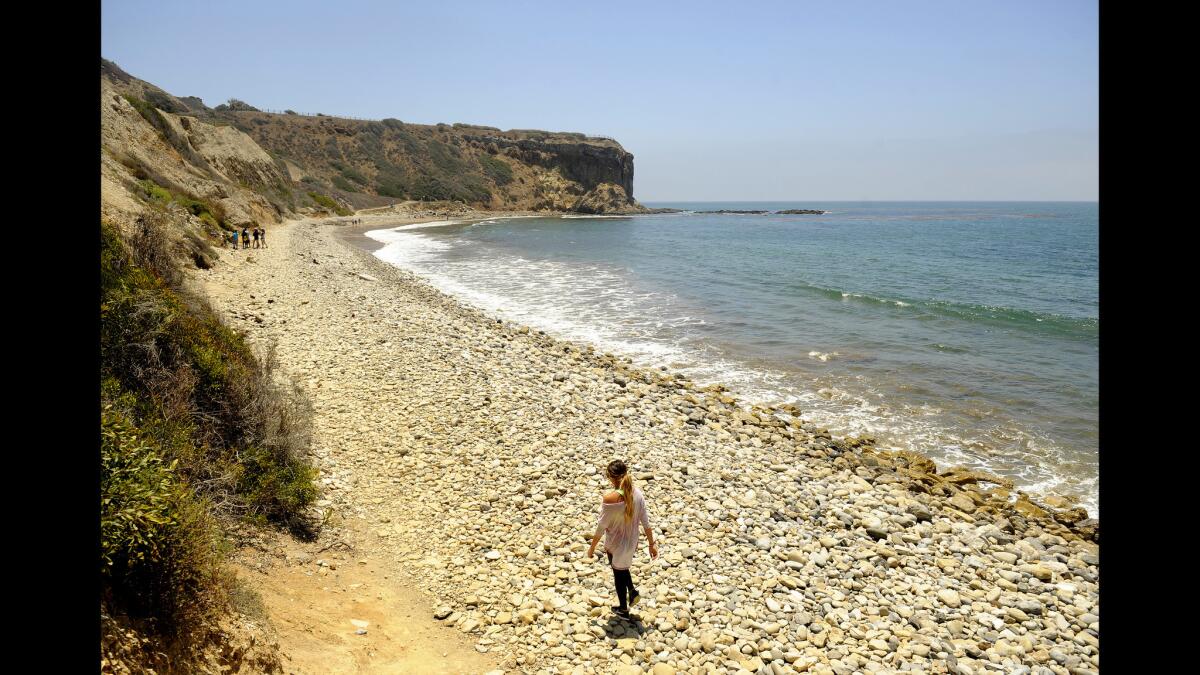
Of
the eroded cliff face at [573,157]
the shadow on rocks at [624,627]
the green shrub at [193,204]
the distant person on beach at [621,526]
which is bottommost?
the shadow on rocks at [624,627]

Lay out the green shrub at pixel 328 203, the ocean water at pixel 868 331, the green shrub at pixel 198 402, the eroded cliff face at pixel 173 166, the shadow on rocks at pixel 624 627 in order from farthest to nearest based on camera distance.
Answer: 1. the green shrub at pixel 328 203
2. the eroded cliff face at pixel 173 166
3. the ocean water at pixel 868 331
4. the green shrub at pixel 198 402
5. the shadow on rocks at pixel 624 627

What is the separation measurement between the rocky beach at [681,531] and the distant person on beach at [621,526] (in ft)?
1.02

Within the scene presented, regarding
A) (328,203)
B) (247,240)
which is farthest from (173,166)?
(328,203)

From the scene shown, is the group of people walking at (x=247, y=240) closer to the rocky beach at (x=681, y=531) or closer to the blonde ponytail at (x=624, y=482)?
the rocky beach at (x=681, y=531)

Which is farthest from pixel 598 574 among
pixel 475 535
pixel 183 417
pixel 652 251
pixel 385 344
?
pixel 652 251

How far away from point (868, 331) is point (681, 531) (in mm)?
16388

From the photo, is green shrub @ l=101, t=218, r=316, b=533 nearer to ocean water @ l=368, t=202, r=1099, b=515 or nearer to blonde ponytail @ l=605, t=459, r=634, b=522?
blonde ponytail @ l=605, t=459, r=634, b=522

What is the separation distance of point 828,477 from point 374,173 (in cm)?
9826

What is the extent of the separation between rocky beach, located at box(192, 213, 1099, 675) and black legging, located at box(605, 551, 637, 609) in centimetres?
18

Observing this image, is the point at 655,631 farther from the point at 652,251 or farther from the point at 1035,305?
the point at 652,251

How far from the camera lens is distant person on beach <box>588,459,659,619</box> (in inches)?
240

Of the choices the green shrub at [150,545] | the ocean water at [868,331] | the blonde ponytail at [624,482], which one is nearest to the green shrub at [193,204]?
the ocean water at [868,331]

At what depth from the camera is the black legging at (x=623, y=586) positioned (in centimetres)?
614
